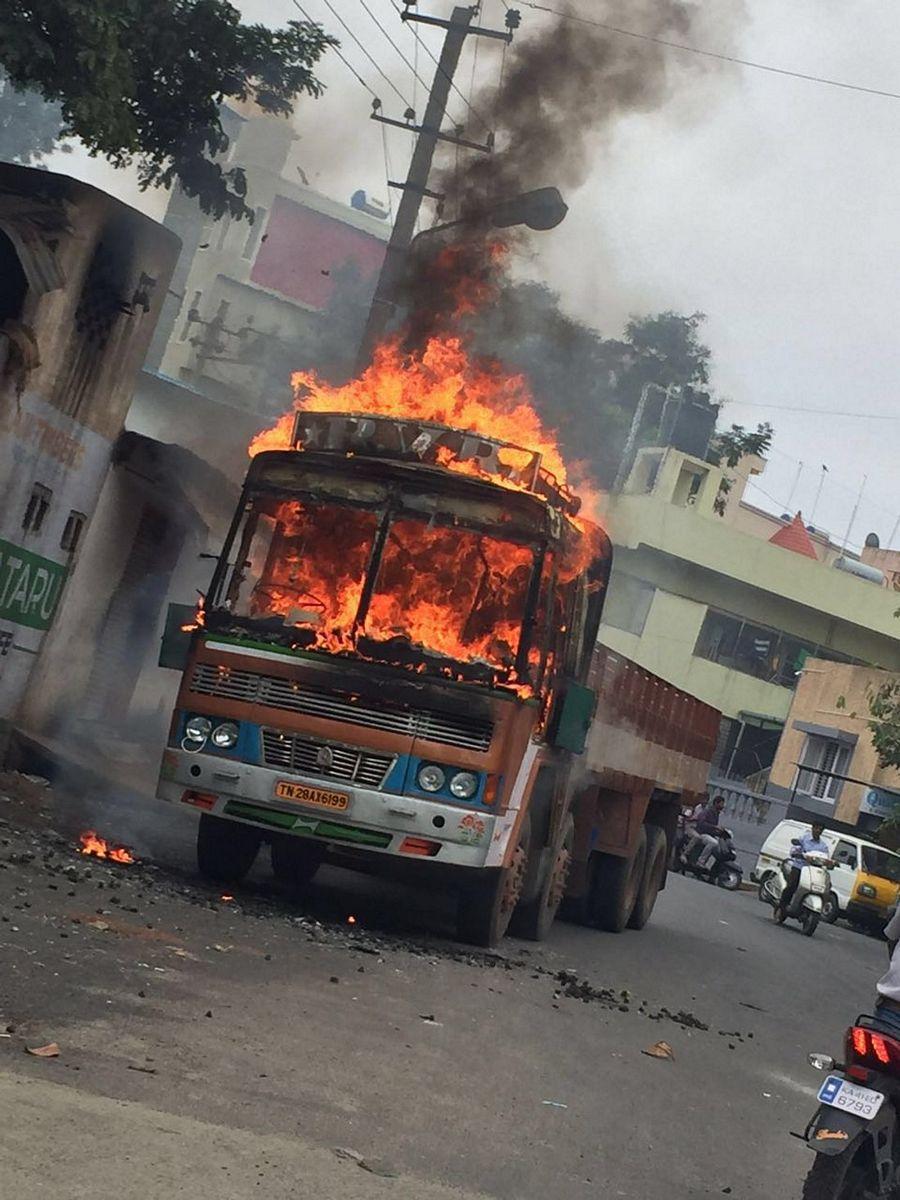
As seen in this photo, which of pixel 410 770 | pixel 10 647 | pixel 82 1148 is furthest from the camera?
pixel 10 647

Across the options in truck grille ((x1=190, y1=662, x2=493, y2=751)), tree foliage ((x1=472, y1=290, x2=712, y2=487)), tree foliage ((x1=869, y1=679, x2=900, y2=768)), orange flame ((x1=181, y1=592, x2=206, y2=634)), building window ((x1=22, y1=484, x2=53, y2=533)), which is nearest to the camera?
truck grille ((x1=190, y1=662, x2=493, y2=751))

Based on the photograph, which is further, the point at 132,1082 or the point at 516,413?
the point at 516,413

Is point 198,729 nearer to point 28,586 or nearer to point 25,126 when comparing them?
point 28,586

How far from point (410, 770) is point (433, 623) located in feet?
3.28

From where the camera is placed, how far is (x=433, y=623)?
11359 mm

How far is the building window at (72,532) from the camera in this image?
18734 mm

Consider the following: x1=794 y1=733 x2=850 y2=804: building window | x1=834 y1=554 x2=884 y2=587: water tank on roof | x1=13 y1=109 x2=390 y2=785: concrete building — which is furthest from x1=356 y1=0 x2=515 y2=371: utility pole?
x1=834 y1=554 x2=884 y2=587: water tank on roof

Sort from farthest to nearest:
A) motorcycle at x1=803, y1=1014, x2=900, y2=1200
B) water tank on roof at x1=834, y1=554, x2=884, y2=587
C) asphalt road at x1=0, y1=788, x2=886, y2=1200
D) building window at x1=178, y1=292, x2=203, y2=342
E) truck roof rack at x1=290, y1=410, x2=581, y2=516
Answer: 1. water tank on roof at x1=834, y1=554, x2=884, y2=587
2. building window at x1=178, y1=292, x2=203, y2=342
3. truck roof rack at x1=290, y1=410, x2=581, y2=516
4. motorcycle at x1=803, y1=1014, x2=900, y2=1200
5. asphalt road at x1=0, y1=788, x2=886, y2=1200

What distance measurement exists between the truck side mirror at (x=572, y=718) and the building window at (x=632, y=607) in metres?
38.3

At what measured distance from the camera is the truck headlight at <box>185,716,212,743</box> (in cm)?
1137

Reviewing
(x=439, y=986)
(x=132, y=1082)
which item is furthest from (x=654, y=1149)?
(x=439, y=986)

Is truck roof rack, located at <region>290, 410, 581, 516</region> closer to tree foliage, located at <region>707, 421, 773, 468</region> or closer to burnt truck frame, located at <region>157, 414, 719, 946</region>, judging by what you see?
burnt truck frame, located at <region>157, 414, 719, 946</region>

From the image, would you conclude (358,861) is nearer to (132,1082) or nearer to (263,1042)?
(263,1042)

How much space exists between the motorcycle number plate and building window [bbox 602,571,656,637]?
45.3 meters
